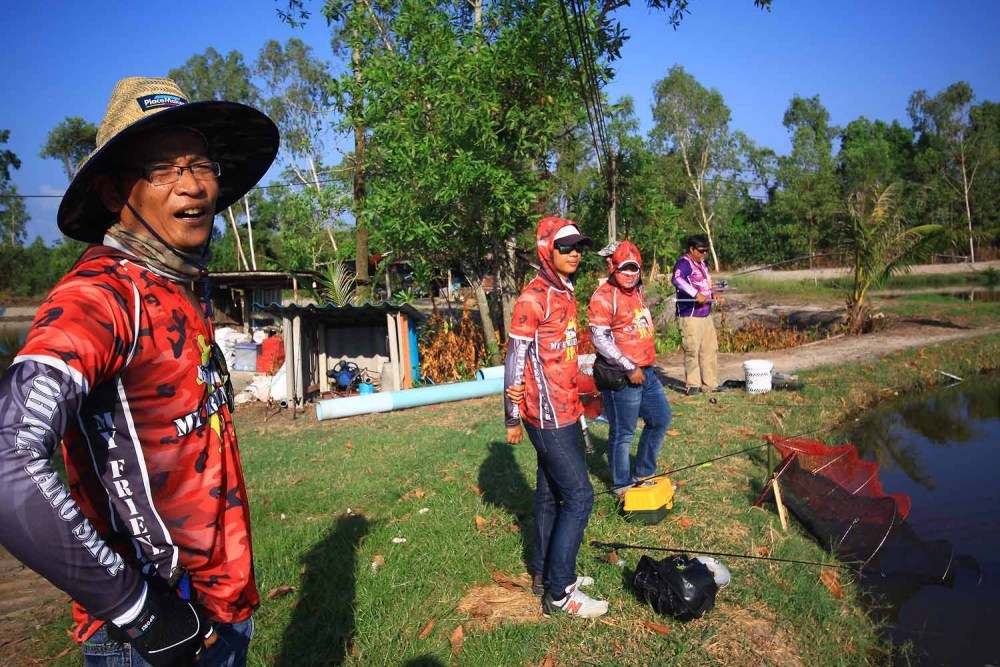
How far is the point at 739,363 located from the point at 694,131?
1362 inches

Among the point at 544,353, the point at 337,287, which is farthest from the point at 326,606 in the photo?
the point at 337,287

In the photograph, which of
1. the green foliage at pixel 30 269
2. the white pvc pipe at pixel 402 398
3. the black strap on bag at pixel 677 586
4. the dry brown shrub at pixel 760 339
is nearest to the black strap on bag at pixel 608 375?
the black strap on bag at pixel 677 586

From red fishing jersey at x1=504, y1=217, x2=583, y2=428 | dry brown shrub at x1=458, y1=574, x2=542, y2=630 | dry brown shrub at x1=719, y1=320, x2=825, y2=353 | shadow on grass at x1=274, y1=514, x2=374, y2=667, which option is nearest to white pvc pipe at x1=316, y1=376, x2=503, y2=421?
shadow on grass at x1=274, y1=514, x2=374, y2=667

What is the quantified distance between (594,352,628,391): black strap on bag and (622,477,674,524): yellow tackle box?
31.7 inches

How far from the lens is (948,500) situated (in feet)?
22.0

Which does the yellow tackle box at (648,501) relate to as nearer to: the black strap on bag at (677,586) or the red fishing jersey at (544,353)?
the black strap on bag at (677,586)

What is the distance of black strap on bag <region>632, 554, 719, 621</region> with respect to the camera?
393cm

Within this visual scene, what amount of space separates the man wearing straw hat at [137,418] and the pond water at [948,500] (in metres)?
4.10

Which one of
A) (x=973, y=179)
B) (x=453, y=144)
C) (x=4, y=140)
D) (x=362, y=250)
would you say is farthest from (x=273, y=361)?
(x=973, y=179)

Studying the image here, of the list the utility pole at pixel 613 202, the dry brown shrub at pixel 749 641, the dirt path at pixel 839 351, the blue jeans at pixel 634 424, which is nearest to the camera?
the dry brown shrub at pixel 749 641

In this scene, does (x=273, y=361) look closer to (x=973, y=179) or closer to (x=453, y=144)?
(x=453, y=144)

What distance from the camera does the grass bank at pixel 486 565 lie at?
3.83 meters

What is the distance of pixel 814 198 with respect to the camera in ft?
129

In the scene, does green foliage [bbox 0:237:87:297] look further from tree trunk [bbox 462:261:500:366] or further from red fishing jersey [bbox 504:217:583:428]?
red fishing jersey [bbox 504:217:583:428]
